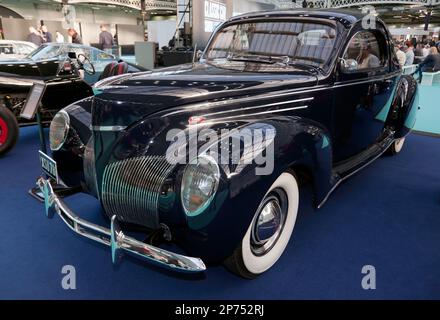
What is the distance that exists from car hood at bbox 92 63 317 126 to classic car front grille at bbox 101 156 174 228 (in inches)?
9.6

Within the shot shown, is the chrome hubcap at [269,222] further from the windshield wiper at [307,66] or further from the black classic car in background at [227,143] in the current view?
the windshield wiper at [307,66]

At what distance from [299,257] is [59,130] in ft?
5.97

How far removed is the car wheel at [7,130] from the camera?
3854 millimetres

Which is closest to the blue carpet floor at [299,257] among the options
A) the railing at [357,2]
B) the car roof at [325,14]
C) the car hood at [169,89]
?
the car hood at [169,89]

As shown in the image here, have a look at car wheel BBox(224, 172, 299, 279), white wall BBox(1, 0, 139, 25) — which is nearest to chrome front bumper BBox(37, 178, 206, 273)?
car wheel BBox(224, 172, 299, 279)

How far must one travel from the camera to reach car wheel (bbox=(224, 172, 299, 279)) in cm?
181

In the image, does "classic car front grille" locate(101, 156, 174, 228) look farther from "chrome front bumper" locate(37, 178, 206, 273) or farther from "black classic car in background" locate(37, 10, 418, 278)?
"chrome front bumper" locate(37, 178, 206, 273)

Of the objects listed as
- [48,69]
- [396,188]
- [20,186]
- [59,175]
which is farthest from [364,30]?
[48,69]

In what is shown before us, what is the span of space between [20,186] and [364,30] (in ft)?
11.0

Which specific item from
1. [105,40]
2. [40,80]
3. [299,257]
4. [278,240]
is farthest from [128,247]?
[105,40]

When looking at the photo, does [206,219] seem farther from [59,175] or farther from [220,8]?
[220,8]

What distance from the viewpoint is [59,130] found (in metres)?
2.33

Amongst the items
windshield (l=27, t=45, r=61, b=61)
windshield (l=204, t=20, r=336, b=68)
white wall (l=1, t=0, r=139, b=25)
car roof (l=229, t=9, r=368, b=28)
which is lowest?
windshield (l=27, t=45, r=61, b=61)
